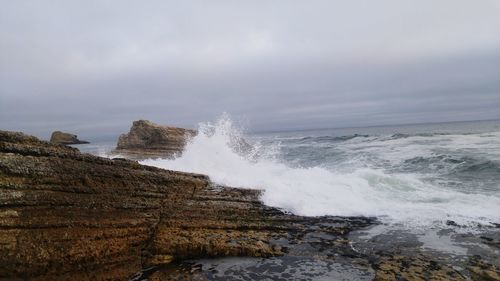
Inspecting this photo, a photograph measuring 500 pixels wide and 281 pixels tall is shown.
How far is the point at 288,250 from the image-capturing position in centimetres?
734

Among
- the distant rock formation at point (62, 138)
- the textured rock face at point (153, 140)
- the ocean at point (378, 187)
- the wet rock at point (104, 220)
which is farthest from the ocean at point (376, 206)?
the distant rock formation at point (62, 138)

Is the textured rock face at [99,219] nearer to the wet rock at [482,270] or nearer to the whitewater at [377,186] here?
the whitewater at [377,186]

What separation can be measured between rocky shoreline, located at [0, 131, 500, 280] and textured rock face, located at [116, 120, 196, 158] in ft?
46.6

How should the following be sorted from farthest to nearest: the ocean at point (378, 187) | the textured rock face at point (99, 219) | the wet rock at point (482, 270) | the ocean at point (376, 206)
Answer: the ocean at point (378, 187) → the ocean at point (376, 206) → the wet rock at point (482, 270) → the textured rock face at point (99, 219)

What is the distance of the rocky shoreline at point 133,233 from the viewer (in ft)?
18.8

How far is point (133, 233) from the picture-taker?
22.0 ft

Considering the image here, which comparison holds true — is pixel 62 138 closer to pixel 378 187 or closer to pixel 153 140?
pixel 153 140

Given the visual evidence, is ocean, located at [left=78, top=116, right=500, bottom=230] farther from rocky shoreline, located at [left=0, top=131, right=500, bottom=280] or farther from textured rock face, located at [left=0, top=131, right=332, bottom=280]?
textured rock face, located at [left=0, top=131, right=332, bottom=280]

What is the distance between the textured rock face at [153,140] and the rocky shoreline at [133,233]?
14203mm

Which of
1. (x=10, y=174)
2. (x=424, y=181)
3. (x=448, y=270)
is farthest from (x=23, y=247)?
(x=424, y=181)

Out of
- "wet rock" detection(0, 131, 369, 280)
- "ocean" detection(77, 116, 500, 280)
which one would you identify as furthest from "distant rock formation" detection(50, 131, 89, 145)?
"wet rock" detection(0, 131, 369, 280)

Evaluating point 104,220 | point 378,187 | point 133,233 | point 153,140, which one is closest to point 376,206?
point 378,187

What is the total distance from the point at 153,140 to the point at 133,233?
18.5 meters

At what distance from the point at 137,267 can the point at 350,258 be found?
3.79 meters
